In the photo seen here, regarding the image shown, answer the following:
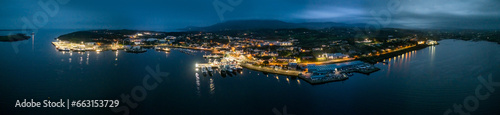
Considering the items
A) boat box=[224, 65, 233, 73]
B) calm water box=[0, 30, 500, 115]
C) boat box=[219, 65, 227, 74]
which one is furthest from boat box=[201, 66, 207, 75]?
boat box=[224, 65, 233, 73]

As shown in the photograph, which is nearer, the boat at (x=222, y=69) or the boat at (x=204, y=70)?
the boat at (x=204, y=70)

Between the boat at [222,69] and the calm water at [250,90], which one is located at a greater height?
the boat at [222,69]

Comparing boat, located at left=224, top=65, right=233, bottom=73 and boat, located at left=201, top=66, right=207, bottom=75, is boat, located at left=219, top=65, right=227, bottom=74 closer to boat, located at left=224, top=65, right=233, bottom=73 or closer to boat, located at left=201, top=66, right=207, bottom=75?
boat, located at left=224, top=65, right=233, bottom=73

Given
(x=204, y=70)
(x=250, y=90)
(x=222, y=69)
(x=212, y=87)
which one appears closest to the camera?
(x=250, y=90)

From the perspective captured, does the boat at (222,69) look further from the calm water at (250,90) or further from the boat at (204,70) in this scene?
the boat at (204,70)

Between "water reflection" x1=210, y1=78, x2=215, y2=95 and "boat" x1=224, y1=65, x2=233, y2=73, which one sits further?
"boat" x1=224, y1=65, x2=233, y2=73

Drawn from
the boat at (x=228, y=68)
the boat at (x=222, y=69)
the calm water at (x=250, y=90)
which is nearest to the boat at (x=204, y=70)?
the calm water at (x=250, y=90)

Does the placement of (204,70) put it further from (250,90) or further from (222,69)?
(250,90)

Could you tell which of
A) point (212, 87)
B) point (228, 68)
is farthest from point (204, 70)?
point (212, 87)

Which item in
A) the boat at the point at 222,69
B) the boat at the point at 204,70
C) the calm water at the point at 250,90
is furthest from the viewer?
the boat at the point at 222,69

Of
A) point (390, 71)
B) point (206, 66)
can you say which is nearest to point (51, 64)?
point (206, 66)
